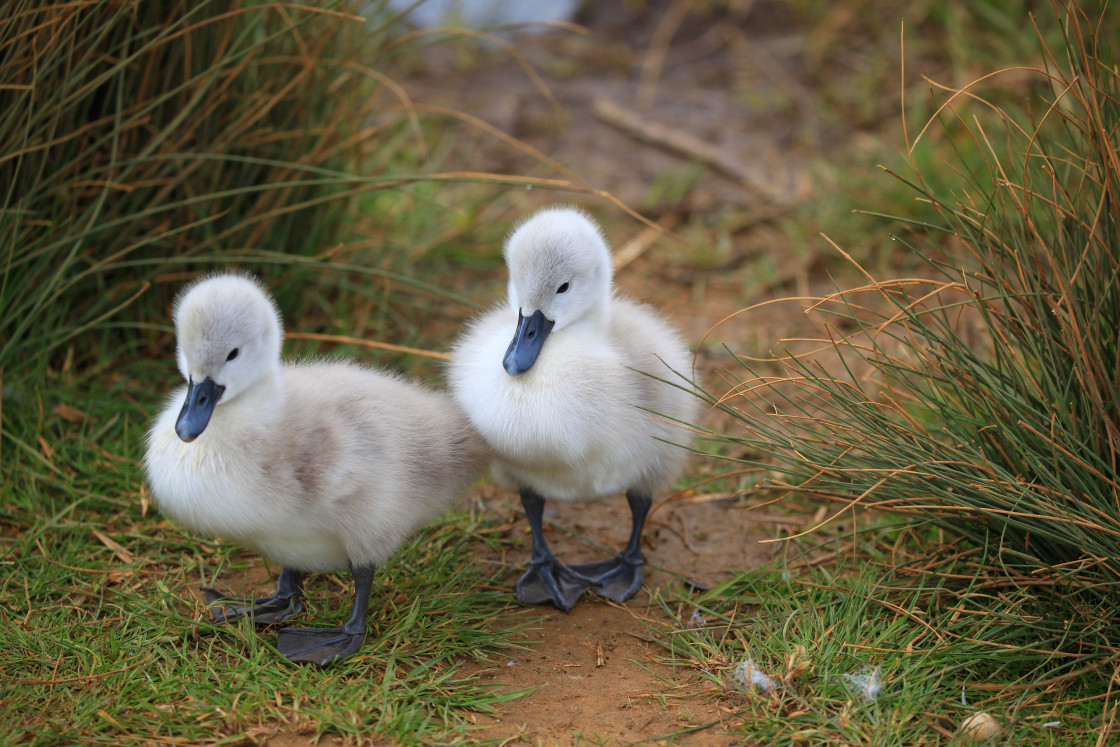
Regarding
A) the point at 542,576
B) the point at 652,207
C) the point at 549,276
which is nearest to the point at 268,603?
the point at 542,576

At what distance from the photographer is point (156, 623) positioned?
302 centimetres

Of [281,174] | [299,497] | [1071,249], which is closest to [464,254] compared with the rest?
[281,174]

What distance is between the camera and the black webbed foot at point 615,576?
11.0 feet

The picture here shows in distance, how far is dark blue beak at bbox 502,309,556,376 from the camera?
9.81ft

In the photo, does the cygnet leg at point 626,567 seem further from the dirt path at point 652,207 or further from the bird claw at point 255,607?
the bird claw at point 255,607

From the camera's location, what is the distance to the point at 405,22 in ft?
22.4

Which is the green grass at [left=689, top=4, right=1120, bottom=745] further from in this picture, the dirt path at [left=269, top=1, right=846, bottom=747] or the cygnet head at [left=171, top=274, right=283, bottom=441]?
the cygnet head at [left=171, top=274, right=283, bottom=441]

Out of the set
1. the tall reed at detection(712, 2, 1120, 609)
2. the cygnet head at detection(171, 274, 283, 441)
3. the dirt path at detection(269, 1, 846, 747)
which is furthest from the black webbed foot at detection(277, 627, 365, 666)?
the tall reed at detection(712, 2, 1120, 609)

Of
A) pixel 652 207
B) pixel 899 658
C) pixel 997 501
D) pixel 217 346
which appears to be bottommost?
pixel 652 207

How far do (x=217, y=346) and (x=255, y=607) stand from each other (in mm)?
899

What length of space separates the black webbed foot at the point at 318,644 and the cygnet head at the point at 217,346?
27.7 inches

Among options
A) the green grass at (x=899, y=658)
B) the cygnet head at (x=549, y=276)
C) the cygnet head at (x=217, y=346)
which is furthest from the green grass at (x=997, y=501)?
the cygnet head at (x=217, y=346)

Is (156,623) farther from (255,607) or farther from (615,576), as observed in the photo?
(615,576)

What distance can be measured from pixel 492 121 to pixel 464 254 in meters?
1.67
